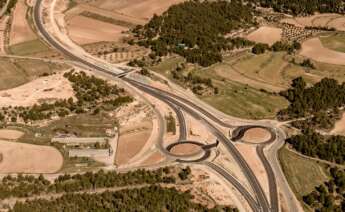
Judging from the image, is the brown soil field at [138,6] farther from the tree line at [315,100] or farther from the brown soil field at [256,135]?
the brown soil field at [256,135]

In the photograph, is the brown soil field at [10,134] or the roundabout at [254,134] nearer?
the brown soil field at [10,134]

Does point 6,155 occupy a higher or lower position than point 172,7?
lower

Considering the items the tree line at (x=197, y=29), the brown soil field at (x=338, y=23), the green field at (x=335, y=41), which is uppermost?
the tree line at (x=197, y=29)

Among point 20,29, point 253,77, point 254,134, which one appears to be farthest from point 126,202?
point 20,29

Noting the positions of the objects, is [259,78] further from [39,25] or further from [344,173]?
[39,25]

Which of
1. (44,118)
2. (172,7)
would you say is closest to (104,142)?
(44,118)

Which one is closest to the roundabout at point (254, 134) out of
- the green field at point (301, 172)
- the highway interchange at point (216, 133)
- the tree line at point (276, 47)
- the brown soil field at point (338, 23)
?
the highway interchange at point (216, 133)

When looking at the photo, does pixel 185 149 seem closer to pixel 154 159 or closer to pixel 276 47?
pixel 154 159

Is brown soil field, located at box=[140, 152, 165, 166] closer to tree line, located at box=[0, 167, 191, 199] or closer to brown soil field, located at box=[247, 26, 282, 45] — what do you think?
tree line, located at box=[0, 167, 191, 199]
